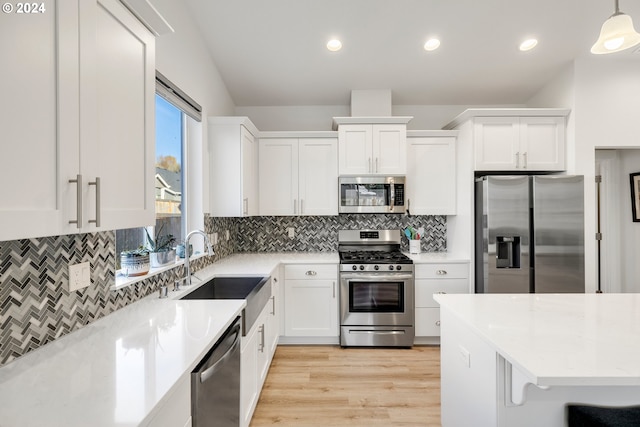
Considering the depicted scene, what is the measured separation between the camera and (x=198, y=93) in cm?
269

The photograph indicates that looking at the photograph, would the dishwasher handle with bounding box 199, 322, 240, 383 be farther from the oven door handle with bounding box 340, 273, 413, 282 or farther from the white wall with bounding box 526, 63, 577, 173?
the white wall with bounding box 526, 63, 577, 173

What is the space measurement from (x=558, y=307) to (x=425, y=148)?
7.38 feet

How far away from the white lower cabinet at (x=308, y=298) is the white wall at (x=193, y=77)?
43.4 inches

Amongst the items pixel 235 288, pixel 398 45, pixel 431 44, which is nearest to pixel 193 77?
pixel 235 288

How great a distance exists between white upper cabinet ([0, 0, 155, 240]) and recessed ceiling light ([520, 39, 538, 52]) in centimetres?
333

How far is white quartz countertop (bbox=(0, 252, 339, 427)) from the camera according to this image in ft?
2.49

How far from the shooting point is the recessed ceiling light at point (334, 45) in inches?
113

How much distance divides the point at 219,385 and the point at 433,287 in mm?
2482

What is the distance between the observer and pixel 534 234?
2.87m

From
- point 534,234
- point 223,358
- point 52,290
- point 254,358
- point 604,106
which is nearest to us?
point 52,290

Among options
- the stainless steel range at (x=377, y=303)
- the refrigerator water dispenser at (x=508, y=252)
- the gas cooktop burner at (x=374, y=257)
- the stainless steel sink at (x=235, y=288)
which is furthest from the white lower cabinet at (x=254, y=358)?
the refrigerator water dispenser at (x=508, y=252)

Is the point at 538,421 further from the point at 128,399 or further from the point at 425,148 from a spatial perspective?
the point at 425,148

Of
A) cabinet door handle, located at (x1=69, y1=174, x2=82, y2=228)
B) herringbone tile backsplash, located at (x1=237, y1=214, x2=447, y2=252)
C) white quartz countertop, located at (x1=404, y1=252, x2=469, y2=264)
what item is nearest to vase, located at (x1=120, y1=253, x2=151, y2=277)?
cabinet door handle, located at (x1=69, y1=174, x2=82, y2=228)

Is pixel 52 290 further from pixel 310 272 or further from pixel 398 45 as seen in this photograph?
pixel 398 45
